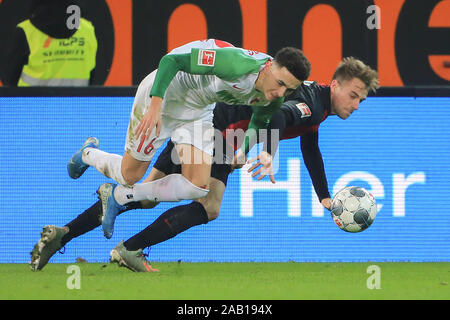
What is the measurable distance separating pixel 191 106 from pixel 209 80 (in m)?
0.24

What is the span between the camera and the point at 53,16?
6352 millimetres

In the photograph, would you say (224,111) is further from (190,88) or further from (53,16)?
(53,16)

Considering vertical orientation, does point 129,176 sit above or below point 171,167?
below

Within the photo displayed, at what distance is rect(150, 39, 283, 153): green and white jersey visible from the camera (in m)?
4.85

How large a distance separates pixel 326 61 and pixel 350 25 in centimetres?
35

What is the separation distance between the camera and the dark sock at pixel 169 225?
5.18 meters

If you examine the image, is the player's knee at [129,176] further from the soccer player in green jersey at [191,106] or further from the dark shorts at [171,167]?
the dark shorts at [171,167]

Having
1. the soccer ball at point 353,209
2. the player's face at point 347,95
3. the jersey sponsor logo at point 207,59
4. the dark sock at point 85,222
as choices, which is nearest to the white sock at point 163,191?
the dark sock at point 85,222

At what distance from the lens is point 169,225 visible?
17.2 feet

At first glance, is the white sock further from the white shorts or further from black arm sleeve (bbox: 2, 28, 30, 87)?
black arm sleeve (bbox: 2, 28, 30, 87)

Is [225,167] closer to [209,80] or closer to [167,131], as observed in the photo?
[167,131]

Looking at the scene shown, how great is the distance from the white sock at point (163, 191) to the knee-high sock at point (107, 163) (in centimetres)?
8

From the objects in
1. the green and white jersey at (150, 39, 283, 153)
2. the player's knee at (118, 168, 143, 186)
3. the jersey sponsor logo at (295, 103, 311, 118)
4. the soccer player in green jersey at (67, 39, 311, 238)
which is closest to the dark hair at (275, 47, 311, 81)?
the soccer player in green jersey at (67, 39, 311, 238)

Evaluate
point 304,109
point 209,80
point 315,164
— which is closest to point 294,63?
point 304,109
